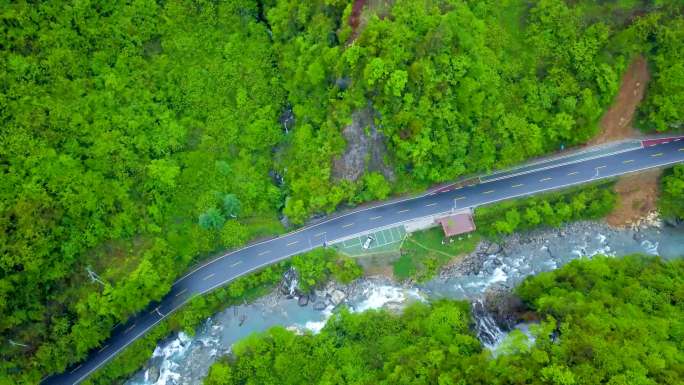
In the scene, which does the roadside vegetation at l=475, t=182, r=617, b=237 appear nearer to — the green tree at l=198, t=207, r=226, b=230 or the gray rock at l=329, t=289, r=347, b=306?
the gray rock at l=329, t=289, r=347, b=306

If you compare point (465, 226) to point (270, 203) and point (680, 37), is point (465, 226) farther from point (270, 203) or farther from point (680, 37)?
point (680, 37)

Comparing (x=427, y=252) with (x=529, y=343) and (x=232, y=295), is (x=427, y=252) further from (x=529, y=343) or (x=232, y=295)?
(x=232, y=295)

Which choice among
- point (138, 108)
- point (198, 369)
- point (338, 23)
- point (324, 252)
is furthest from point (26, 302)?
point (338, 23)

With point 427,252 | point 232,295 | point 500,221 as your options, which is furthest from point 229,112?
point 500,221

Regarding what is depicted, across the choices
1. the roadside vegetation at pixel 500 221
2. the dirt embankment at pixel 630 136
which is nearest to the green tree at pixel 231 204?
the roadside vegetation at pixel 500 221

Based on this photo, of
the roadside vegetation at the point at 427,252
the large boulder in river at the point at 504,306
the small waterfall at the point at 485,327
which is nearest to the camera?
the small waterfall at the point at 485,327

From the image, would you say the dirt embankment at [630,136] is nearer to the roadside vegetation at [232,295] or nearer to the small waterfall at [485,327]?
the small waterfall at [485,327]
